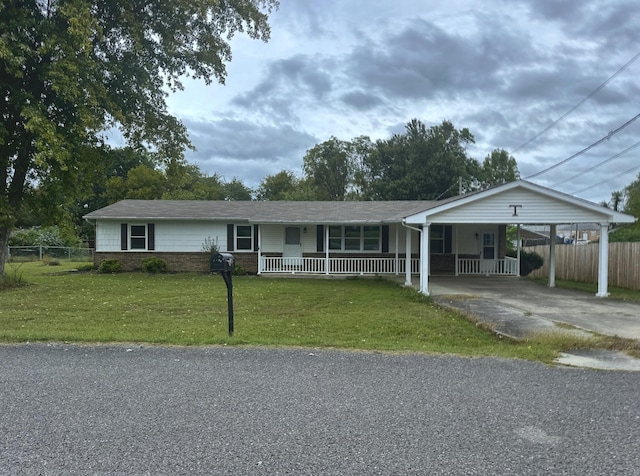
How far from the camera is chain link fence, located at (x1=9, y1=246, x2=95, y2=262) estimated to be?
3278 cm

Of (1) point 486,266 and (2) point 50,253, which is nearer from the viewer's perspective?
(1) point 486,266

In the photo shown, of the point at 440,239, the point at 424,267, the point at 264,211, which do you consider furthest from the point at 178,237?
the point at 424,267

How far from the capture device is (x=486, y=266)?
2116 cm

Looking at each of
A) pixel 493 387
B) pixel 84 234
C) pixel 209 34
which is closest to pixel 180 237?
pixel 209 34

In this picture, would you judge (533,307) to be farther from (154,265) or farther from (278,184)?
(278,184)

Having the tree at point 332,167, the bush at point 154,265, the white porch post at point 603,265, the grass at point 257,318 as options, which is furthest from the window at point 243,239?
the tree at point 332,167

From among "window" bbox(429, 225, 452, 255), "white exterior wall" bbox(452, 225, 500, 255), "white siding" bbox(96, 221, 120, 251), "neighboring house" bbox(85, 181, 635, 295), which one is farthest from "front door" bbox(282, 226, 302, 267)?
"white siding" bbox(96, 221, 120, 251)

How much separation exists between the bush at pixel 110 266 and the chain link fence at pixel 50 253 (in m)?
13.0

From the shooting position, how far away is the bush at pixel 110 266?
21078mm

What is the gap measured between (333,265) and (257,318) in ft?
36.8

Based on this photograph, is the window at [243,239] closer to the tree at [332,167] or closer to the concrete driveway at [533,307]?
the concrete driveway at [533,307]

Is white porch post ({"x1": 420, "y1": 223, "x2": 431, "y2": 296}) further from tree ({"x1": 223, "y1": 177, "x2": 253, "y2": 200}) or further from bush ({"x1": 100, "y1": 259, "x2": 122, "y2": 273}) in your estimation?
tree ({"x1": 223, "y1": 177, "x2": 253, "y2": 200})

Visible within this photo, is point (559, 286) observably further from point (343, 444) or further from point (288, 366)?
point (343, 444)

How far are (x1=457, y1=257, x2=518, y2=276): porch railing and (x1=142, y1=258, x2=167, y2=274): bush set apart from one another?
1304cm
